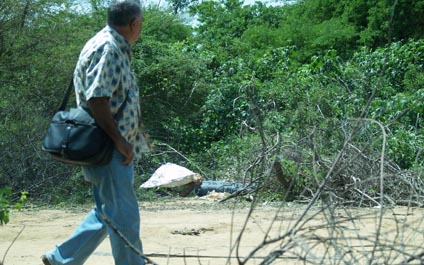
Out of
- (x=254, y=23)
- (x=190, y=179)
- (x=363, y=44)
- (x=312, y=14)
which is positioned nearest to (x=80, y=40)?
(x=190, y=179)

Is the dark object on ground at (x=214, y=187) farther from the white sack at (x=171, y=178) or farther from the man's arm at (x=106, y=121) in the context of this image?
the man's arm at (x=106, y=121)

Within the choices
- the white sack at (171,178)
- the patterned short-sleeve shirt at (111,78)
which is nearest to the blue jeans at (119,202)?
the patterned short-sleeve shirt at (111,78)

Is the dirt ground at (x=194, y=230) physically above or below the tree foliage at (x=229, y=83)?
below

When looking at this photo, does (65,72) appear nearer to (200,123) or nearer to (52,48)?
(52,48)

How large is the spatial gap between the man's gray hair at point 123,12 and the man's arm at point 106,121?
0.52 meters

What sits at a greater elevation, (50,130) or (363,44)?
(363,44)

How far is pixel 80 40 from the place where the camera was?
13.0 m

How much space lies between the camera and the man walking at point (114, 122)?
428cm

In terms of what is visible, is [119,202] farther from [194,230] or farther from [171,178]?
[171,178]

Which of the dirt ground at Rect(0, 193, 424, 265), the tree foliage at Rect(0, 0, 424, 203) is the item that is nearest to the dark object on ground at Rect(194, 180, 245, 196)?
the tree foliage at Rect(0, 0, 424, 203)

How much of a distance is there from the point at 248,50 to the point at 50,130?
56.1ft

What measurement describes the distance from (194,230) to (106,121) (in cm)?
357

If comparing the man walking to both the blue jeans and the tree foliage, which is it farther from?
the tree foliage

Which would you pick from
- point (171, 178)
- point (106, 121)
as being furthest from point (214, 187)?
point (106, 121)
